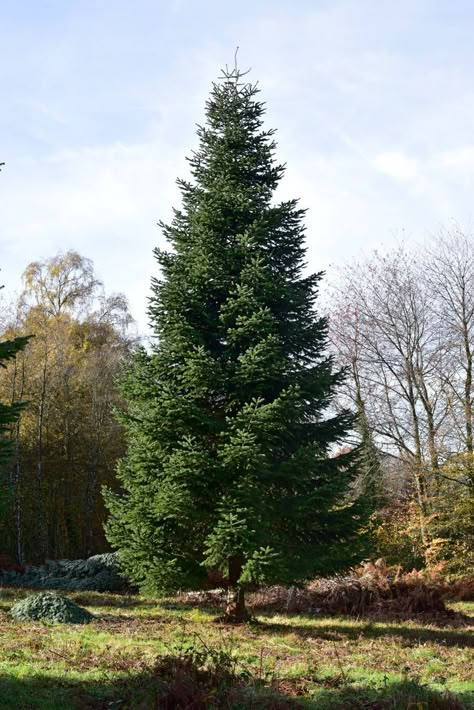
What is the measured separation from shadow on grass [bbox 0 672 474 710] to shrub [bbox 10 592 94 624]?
188 inches

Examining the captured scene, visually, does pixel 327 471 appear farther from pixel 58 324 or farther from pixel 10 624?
pixel 58 324

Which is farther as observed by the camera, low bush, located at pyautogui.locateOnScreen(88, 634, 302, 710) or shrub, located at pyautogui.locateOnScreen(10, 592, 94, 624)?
shrub, located at pyautogui.locateOnScreen(10, 592, 94, 624)

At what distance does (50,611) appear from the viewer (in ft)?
41.2

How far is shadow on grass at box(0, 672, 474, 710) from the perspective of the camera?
6.47 metres

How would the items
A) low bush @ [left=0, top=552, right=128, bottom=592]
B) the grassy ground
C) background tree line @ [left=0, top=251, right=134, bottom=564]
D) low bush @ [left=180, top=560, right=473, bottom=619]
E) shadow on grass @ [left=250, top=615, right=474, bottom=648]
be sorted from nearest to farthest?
the grassy ground, shadow on grass @ [left=250, top=615, right=474, bottom=648], low bush @ [left=180, top=560, right=473, bottom=619], low bush @ [left=0, top=552, right=128, bottom=592], background tree line @ [left=0, top=251, right=134, bottom=564]

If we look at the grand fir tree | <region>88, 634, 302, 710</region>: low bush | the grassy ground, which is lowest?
the grassy ground

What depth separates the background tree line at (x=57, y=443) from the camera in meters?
27.2


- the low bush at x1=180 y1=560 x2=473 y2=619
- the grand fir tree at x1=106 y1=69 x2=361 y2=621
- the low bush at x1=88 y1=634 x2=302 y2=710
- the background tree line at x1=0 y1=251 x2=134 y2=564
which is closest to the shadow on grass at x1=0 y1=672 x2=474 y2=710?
the low bush at x1=88 y1=634 x2=302 y2=710

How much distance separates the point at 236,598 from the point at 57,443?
1686cm

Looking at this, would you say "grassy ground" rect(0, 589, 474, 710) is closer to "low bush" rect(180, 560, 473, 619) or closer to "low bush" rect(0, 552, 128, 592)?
"low bush" rect(180, 560, 473, 619)

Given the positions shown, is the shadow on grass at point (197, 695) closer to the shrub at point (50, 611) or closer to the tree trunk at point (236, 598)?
the shrub at point (50, 611)

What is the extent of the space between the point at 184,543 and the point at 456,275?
51.7 ft

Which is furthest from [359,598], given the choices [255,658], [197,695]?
[197,695]

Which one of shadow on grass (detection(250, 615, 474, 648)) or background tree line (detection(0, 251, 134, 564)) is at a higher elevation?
background tree line (detection(0, 251, 134, 564))
